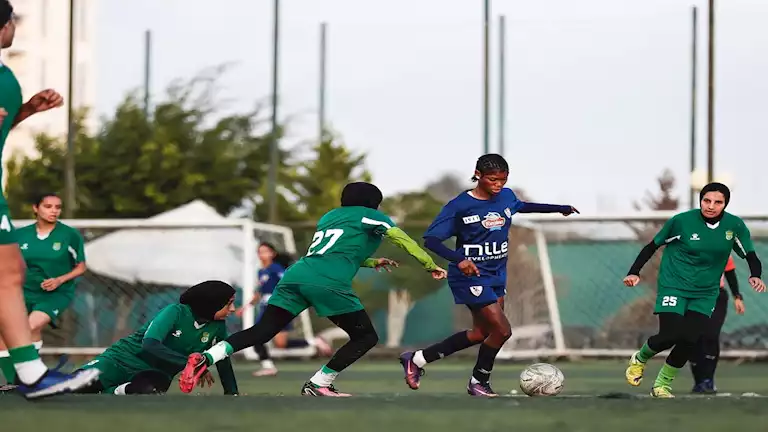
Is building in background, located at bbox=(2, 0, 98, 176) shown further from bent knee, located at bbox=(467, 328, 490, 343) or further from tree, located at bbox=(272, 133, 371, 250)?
bent knee, located at bbox=(467, 328, 490, 343)

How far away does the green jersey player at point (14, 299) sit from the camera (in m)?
6.81

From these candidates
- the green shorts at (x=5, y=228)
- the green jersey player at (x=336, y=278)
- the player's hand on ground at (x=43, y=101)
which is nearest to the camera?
the green shorts at (x=5, y=228)

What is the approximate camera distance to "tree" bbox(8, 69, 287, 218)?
36.3 metres

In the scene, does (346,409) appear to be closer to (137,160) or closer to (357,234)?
(357,234)

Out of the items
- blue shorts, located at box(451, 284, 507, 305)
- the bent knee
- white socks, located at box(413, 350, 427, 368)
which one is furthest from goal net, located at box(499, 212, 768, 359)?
blue shorts, located at box(451, 284, 507, 305)

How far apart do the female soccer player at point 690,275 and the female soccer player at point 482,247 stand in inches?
38.2

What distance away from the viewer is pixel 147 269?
72.4 feet

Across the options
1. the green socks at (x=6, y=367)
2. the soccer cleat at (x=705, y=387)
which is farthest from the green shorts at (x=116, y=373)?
the soccer cleat at (x=705, y=387)

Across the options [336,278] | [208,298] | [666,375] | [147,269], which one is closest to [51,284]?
[208,298]

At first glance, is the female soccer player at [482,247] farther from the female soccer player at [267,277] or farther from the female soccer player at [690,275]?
the female soccer player at [267,277]

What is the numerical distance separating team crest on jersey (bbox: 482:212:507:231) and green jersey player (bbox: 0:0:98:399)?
3.69 metres

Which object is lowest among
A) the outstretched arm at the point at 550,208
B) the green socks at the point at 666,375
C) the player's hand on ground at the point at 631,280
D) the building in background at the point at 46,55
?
the green socks at the point at 666,375

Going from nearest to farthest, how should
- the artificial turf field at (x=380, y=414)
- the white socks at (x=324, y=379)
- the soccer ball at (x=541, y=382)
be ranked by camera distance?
the artificial turf field at (x=380, y=414), the white socks at (x=324, y=379), the soccer ball at (x=541, y=382)

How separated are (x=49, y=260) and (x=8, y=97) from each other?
18.4ft
